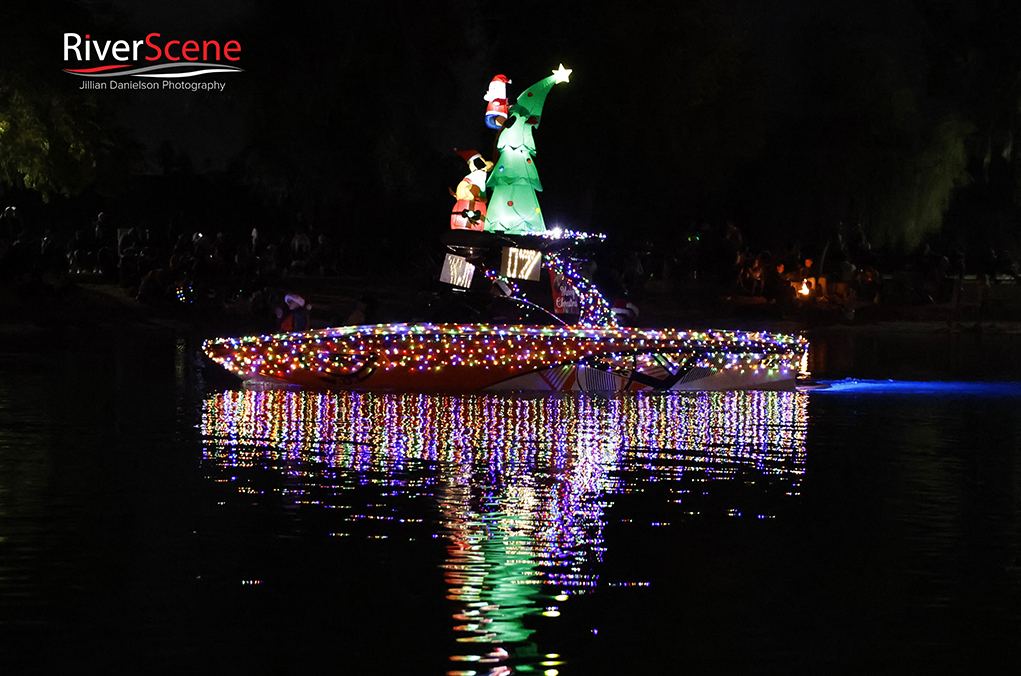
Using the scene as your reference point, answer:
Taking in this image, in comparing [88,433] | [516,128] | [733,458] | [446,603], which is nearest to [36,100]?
[516,128]

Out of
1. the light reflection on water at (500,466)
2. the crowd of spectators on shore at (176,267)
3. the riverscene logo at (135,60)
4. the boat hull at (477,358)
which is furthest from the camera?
the crowd of spectators on shore at (176,267)

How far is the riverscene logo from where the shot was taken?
28875 millimetres

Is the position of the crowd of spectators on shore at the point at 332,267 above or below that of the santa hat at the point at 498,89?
below

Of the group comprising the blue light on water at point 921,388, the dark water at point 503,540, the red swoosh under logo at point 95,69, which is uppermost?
the red swoosh under logo at point 95,69

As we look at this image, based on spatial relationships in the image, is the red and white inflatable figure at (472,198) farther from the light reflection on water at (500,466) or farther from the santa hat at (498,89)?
the light reflection on water at (500,466)

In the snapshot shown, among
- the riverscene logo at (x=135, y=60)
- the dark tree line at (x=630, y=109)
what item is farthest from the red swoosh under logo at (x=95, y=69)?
the dark tree line at (x=630, y=109)

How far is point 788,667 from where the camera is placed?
560 centimetres

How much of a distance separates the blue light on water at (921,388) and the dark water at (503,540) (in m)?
2.78

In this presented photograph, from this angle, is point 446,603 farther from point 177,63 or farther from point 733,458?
point 177,63

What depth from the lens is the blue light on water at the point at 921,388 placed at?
17562 mm

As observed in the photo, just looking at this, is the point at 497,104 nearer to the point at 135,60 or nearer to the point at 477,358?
the point at 477,358

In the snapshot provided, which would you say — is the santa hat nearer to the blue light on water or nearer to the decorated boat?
the decorated boat

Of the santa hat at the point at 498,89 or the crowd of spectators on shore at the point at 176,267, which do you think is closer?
the santa hat at the point at 498,89

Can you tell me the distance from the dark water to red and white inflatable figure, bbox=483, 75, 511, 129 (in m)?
4.25
